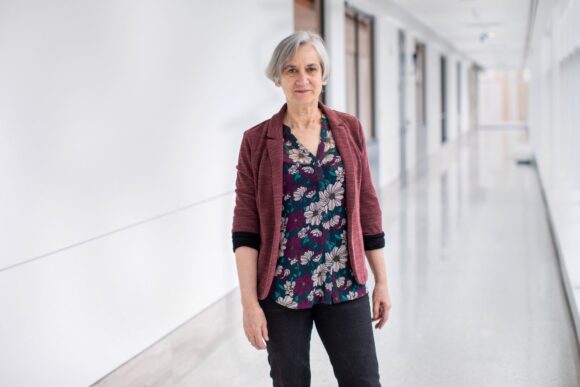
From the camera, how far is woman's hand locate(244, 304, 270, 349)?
2221 millimetres

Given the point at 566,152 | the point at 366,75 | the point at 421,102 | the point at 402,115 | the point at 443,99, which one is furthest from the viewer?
the point at 443,99

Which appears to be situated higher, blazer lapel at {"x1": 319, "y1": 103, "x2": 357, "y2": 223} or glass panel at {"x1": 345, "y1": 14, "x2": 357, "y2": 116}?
glass panel at {"x1": 345, "y1": 14, "x2": 357, "y2": 116}

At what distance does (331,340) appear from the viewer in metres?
2.28

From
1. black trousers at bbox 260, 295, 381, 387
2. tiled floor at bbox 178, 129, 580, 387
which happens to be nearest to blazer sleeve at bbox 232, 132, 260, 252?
black trousers at bbox 260, 295, 381, 387

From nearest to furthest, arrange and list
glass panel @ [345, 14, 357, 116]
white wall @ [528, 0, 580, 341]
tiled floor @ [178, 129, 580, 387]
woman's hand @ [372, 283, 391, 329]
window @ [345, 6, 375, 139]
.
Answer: woman's hand @ [372, 283, 391, 329] < tiled floor @ [178, 129, 580, 387] < white wall @ [528, 0, 580, 341] < glass panel @ [345, 14, 357, 116] < window @ [345, 6, 375, 139]

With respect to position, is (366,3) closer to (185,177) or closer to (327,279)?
(185,177)

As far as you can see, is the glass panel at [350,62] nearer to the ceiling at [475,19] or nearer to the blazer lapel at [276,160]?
the ceiling at [475,19]

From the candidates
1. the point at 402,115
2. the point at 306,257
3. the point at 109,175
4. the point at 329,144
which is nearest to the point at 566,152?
the point at 402,115

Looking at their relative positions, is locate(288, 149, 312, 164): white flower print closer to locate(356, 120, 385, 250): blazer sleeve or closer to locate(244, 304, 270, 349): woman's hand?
locate(356, 120, 385, 250): blazer sleeve

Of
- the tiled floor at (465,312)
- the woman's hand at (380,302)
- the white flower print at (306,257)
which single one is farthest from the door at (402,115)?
the white flower print at (306,257)

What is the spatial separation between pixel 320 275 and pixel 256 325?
250mm

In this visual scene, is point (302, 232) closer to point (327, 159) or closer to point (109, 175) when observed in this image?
point (327, 159)

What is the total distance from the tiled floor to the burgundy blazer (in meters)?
1.75

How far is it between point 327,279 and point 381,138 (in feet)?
32.1
